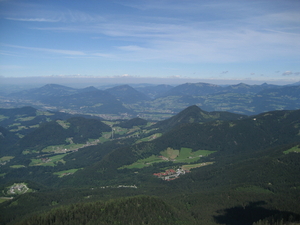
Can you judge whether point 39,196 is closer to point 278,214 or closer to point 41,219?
point 41,219

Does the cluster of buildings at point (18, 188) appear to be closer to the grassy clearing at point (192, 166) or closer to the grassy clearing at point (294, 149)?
the grassy clearing at point (192, 166)

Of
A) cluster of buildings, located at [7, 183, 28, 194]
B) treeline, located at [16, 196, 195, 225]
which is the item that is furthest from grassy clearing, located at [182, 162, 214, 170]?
cluster of buildings, located at [7, 183, 28, 194]

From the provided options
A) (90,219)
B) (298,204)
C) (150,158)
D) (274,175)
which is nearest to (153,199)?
(90,219)

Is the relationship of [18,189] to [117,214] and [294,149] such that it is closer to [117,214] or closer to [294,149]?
[117,214]

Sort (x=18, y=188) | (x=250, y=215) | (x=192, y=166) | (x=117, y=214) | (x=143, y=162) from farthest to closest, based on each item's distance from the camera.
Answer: (x=143, y=162), (x=192, y=166), (x=18, y=188), (x=250, y=215), (x=117, y=214)

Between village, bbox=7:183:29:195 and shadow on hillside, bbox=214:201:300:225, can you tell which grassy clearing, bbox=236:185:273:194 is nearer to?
shadow on hillside, bbox=214:201:300:225

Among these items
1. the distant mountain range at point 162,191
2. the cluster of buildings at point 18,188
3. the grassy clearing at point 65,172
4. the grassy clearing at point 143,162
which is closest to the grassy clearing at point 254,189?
the distant mountain range at point 162,191

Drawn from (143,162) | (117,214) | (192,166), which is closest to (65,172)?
(143,162)
